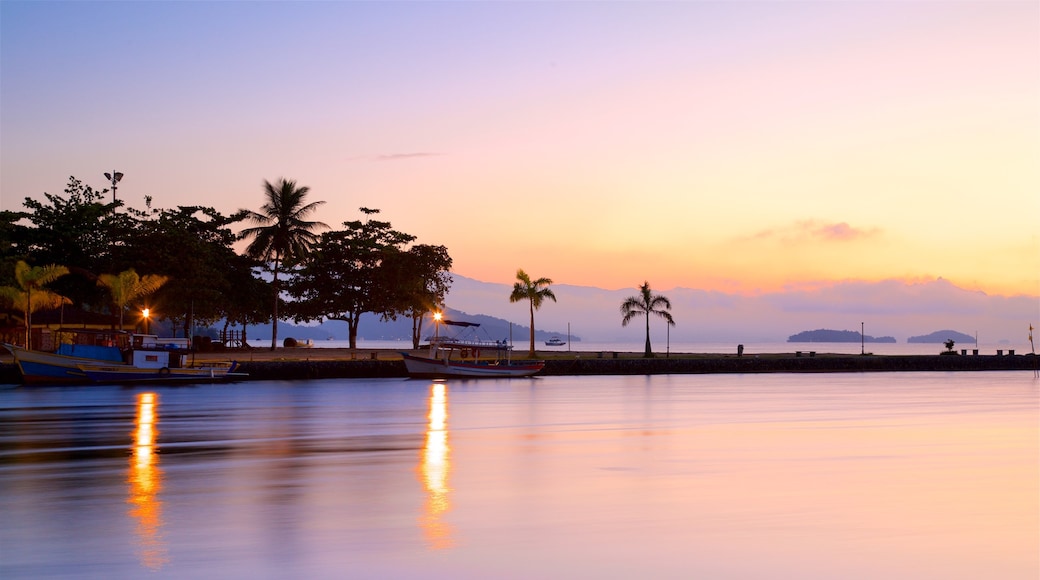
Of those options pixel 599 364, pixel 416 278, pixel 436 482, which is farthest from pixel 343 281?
pixel 436 482

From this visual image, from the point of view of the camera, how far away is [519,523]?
1809 cm

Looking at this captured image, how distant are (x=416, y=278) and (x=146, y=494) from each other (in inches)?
2545

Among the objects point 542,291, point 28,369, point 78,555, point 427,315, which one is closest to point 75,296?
point 28,369

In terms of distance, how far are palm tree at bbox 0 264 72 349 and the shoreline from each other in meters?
3.79

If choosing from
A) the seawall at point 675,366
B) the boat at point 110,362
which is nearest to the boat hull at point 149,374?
the boat at point 110,362

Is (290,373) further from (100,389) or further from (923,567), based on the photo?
(923,567)

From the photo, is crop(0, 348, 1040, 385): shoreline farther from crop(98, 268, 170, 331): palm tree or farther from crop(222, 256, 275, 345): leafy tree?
crop(98, 268, 170, 331): palm tree

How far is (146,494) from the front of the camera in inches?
820

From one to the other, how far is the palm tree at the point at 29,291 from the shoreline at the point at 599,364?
379 cm

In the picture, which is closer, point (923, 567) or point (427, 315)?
point (923, 567)

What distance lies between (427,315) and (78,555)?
249 ft

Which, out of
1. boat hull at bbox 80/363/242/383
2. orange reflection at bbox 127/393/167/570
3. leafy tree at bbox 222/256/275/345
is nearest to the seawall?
boat hull at bbox 80/363/242/383

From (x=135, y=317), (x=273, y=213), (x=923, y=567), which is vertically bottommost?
(x=923, y=567)

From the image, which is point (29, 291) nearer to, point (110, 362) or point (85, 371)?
point (85, 371)
